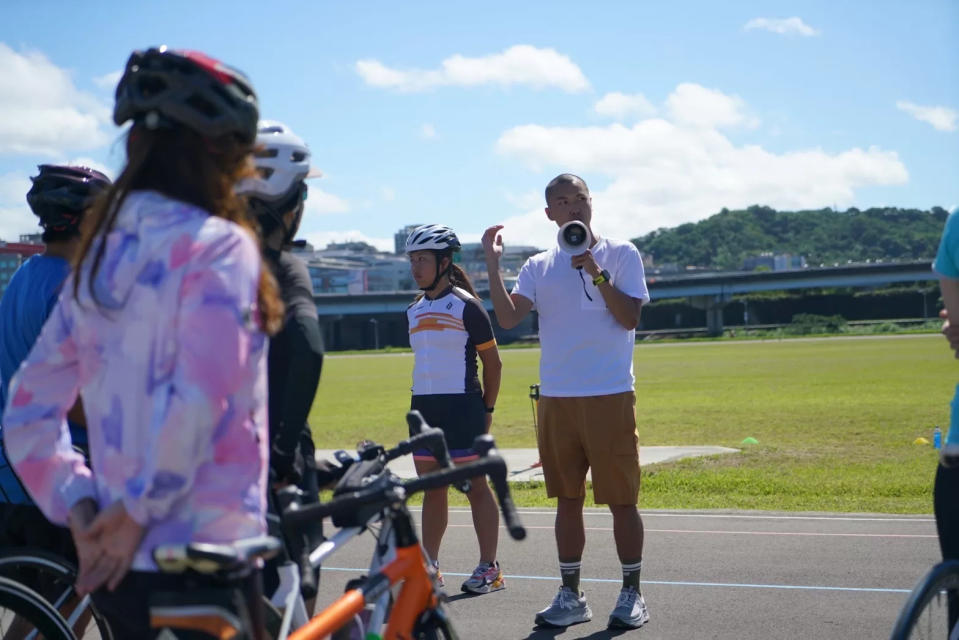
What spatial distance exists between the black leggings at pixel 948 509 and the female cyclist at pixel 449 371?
358cm

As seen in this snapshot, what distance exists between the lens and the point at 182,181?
2391mm

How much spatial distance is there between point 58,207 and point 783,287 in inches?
4316

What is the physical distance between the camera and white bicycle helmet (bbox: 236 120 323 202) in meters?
3.60

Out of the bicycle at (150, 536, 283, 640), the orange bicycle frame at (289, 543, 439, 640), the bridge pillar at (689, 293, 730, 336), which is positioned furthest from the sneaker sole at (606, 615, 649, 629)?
the bridge pillar at (689, 293, 730, 336)

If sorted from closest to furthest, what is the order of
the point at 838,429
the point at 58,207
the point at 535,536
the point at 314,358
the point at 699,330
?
the point at 314,358, the point at 58,207, the point at 535,536, the point at 838,429, the point at 699,330

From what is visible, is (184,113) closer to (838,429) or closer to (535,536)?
(535,536)

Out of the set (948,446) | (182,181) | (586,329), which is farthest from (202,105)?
(586,329)

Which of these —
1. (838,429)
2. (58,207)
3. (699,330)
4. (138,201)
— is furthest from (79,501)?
(699,330)

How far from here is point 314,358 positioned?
10.9 feet

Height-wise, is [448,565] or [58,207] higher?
[58,207]

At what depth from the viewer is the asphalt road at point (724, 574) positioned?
6.12 metres

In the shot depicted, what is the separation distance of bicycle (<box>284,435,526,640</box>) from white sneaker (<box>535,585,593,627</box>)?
3.17 meters

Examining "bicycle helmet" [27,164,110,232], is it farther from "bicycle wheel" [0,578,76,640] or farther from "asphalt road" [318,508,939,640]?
"asphalt road" [318,508,939,640]

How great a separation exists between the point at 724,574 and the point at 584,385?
201 cm
